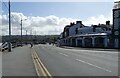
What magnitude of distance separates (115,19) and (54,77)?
58.9 meters

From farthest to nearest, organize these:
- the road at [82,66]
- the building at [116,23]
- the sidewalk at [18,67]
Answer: the building at [116,23] → the sidewalk at [18,67] → the road at [82,66]

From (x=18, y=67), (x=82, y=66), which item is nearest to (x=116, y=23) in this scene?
(x=82, y=66)

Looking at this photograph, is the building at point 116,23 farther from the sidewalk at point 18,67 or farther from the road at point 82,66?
the sidewalk at point 18,67

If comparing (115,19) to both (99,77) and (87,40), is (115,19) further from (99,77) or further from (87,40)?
(99,77)

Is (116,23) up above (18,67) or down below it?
above

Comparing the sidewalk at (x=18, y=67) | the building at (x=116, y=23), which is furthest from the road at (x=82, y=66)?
the building at (x=116, y=23)

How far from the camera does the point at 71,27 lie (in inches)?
5266

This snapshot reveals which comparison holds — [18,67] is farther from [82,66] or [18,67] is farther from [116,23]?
[116,23]

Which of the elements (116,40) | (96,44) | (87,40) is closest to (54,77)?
(116,40)

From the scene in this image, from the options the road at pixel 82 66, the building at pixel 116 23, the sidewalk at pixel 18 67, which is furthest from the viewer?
the building at pixel 116 23

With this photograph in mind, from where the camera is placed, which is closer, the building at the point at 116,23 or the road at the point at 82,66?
the road at the point at 82,66

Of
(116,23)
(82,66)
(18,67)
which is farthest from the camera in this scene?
(116,23)

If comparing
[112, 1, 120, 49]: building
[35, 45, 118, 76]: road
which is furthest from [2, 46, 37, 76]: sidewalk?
[112, 1, 120, 49]: building

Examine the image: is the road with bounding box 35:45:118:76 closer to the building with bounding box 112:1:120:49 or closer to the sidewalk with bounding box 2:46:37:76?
the sidewalk with bounding box 2:46:37:76
